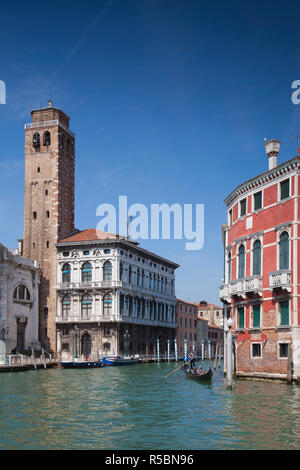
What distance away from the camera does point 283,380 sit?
23.3m

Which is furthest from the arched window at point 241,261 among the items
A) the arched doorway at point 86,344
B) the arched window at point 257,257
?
the arched doorway at point 86,344

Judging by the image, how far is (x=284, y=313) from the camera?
23.8 m

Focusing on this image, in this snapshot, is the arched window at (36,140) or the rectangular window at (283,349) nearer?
the rectangular window at (283,349)

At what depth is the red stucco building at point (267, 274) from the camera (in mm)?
23375

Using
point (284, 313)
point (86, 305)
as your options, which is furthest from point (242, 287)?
point (86, 305)

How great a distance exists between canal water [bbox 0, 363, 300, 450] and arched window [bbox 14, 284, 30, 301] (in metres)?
23.2

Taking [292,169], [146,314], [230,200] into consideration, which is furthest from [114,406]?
[146,314]

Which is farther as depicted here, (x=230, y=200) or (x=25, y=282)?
(x=25, y=282)

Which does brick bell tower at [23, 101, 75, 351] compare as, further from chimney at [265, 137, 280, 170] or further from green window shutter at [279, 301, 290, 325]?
green window shutter at [279, 301, 290, 325]

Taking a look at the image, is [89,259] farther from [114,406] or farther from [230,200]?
[114,406]

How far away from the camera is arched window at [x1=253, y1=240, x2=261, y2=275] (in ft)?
84.3

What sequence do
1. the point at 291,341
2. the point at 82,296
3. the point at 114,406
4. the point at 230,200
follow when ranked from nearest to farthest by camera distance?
the point at 114,406
the point at 291,341
the point at 230,200
the point at 82,296

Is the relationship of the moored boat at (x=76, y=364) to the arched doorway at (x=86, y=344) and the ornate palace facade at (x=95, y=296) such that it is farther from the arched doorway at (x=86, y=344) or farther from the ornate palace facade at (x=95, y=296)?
the arched doorway at (x=86, y=344)
